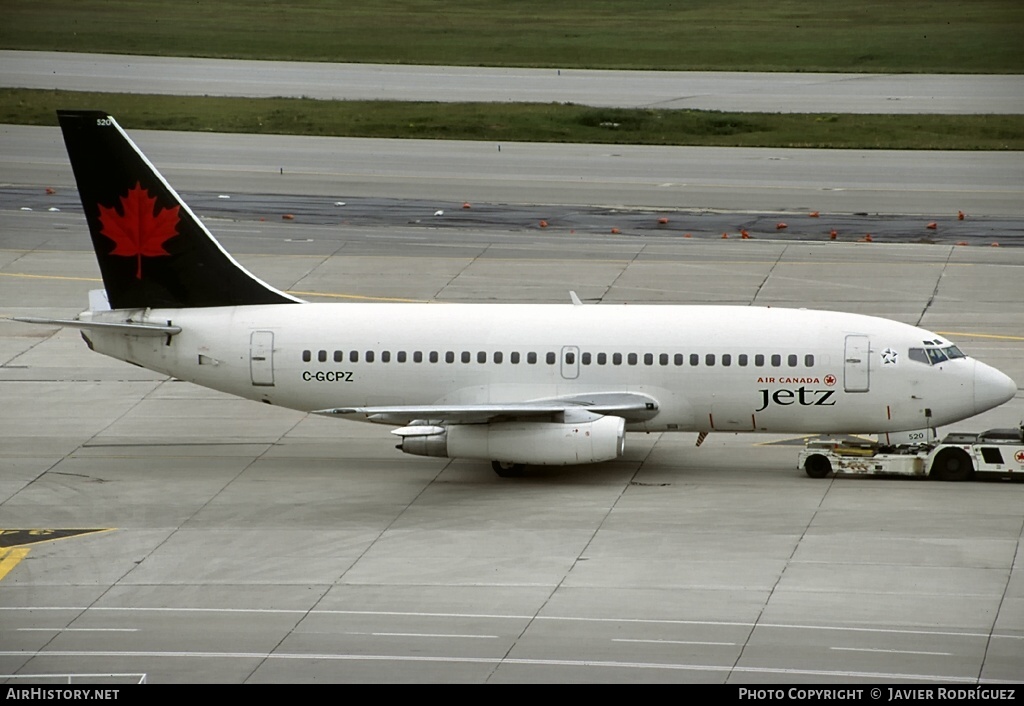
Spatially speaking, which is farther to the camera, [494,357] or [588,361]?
[494,357]

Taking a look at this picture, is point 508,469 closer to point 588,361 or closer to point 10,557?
point 588,361

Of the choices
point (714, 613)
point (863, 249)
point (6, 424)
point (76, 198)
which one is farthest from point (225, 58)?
point (714, 613)

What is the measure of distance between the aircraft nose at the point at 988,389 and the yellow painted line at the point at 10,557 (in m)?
22.3

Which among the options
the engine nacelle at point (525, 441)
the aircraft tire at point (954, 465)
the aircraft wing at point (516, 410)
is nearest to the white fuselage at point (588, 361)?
the aircraft wing at point (516, 410)

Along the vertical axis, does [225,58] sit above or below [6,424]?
above

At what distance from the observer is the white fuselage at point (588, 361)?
40.1m

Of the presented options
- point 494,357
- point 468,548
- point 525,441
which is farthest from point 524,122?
point 468,548

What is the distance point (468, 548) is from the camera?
116ft

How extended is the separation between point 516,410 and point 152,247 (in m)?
10.8

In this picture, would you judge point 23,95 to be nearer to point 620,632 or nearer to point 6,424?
point 6,424

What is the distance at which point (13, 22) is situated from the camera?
11788 centimetres

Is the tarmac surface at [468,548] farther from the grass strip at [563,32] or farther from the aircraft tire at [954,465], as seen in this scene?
the grass strip at [563,32]

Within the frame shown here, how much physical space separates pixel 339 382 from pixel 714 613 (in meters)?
14.0

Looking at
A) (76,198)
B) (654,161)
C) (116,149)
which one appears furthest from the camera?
(654,161)
